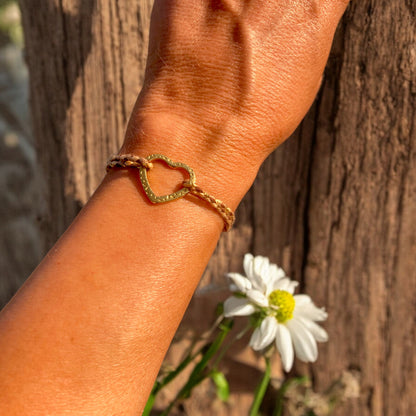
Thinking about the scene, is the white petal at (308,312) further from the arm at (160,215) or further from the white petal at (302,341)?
the arm at (160,215)

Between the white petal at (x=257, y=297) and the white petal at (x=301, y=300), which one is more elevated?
the white petal at (x=257, y=297)

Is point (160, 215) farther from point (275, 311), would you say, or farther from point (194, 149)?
point (275, 311)

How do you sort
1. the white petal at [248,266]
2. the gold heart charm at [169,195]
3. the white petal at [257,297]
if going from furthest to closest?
the white petal at [248,266] → the white petal at [257,297] → the gold heart charm at [169,195]

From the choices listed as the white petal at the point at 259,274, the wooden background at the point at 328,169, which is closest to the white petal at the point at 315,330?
the white petal at the point at 259,274

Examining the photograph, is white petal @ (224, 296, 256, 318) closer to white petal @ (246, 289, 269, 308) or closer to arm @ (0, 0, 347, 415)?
white petal @ (246, 289, 269, 308)

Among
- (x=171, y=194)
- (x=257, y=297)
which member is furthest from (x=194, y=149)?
(x=257, y=297)

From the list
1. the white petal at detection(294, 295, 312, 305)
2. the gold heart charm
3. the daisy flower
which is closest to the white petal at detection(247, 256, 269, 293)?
the daisy flower

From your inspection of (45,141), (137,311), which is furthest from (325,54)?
(45,141)
